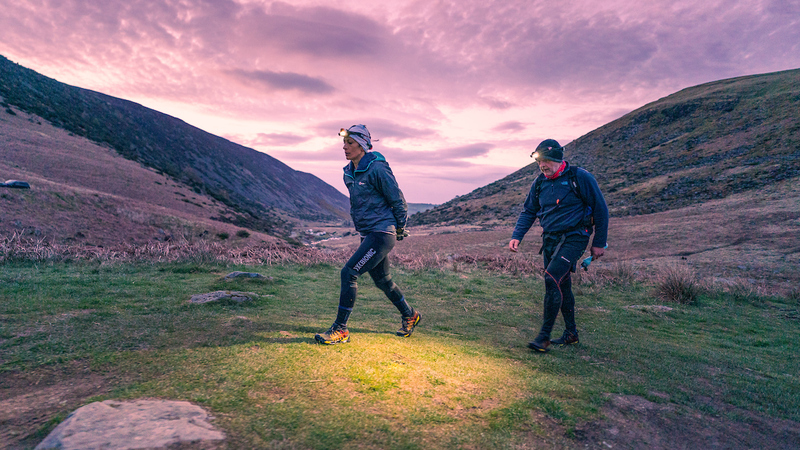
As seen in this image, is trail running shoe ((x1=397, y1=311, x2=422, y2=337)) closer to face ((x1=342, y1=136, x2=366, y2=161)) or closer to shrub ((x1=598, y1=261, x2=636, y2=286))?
face ((x1=342, y1=136, x2=366, y2=161))

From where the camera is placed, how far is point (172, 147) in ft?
293

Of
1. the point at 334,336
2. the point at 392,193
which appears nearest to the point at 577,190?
the point at 392,193

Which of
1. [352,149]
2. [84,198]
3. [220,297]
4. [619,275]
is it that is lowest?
[220,297]

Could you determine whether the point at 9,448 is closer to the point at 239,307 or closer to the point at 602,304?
the point at 239,307

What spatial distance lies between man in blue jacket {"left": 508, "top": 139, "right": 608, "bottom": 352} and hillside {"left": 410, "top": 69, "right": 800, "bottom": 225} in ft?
87.2

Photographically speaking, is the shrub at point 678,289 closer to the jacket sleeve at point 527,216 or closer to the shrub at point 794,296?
the shrub at point 794,296

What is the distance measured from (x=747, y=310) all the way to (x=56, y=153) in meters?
36.1

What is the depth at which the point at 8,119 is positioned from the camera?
30641 millimetres

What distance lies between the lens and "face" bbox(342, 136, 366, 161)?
163 inches

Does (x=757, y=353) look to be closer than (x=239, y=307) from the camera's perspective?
Yes

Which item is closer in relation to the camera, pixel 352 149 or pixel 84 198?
pixel 352 149

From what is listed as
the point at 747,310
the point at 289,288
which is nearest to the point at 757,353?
the point at 747,310

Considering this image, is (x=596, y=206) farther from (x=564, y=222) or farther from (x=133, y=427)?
(x=133, y=427)

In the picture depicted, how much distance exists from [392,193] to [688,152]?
4473cm
